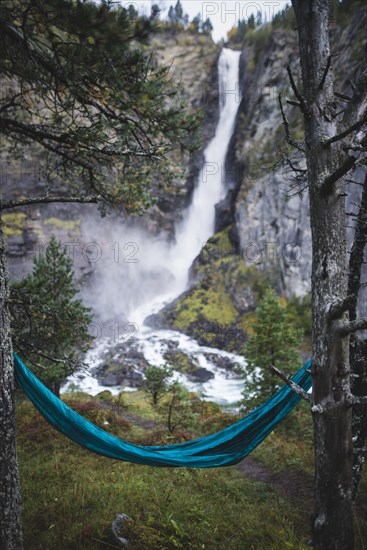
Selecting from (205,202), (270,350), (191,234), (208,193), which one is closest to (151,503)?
(270,350)

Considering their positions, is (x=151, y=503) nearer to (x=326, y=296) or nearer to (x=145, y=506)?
(x=145, y=506)

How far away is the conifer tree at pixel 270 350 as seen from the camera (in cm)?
774

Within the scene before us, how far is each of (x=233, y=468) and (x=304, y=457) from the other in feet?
3.87

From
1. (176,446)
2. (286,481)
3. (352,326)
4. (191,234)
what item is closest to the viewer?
(352,326)

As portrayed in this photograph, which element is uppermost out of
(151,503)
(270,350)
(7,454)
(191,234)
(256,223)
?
(256,223)

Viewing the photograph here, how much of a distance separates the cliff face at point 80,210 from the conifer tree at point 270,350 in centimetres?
1474

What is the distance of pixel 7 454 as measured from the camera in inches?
111

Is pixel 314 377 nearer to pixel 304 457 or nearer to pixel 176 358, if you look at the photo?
pixel 304 457

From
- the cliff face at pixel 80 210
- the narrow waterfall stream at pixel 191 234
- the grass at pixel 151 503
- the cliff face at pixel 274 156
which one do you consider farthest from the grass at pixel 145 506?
the narrow waterfall stream at pixel 191 234

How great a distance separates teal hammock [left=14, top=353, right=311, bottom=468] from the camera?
10.7 feet

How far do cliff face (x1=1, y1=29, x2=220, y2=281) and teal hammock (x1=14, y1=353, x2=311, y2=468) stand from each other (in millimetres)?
18789

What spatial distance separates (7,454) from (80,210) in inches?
1068

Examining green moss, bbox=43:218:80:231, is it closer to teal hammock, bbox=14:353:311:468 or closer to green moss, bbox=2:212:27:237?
green moss, bbox=2:212:27:237

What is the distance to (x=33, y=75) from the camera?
9.06 feet
